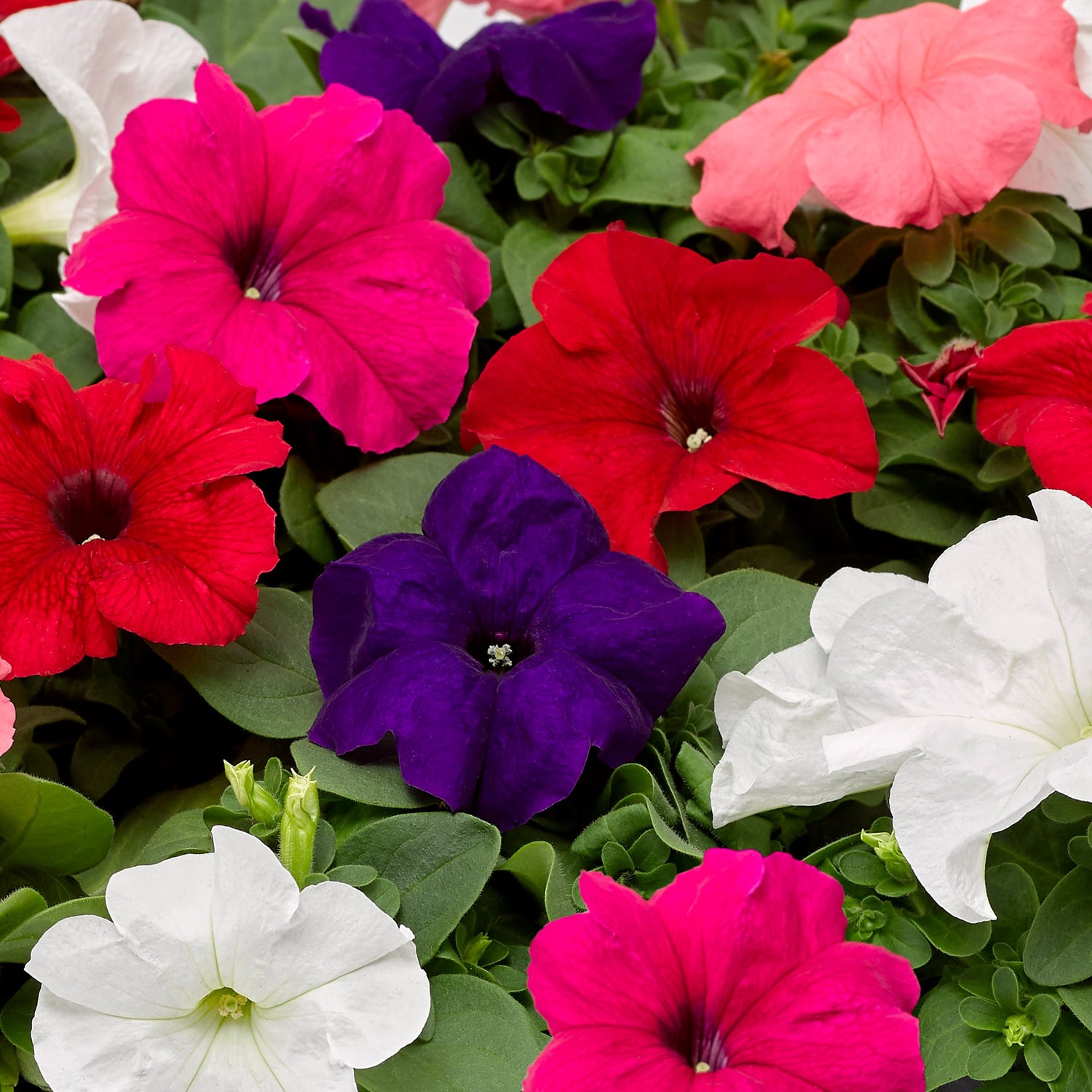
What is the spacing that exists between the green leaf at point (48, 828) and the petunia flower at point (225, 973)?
0.23ft

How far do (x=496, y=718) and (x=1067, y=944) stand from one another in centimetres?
21

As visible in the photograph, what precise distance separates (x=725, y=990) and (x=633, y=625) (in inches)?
5.4

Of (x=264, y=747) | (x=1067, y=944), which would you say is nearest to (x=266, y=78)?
(x=264, y=747)

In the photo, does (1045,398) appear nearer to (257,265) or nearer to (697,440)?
(697,440)

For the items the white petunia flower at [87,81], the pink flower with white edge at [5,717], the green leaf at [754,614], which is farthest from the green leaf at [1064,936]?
the white petunia flower at [87,81]

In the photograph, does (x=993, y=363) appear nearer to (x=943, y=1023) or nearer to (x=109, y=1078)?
(x=943, y=1023)

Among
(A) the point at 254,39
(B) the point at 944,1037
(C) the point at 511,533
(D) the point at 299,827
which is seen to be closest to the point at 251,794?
(D) the point at 299,827

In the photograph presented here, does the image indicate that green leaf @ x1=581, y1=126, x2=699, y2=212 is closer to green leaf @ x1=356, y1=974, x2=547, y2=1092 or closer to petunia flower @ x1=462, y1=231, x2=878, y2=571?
petunia flower @ x1=462, y1=231, x2=878, y2=571

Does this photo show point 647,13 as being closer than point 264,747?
No

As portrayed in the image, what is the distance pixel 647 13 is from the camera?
70cm

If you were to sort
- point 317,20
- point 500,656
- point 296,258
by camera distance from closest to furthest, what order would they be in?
point 500,656
point 296,258
point 317,20

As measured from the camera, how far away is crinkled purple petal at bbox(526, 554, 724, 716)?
495mm

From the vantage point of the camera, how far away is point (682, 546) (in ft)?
1.94

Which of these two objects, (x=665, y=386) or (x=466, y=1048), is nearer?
(x=466, y=1048)
